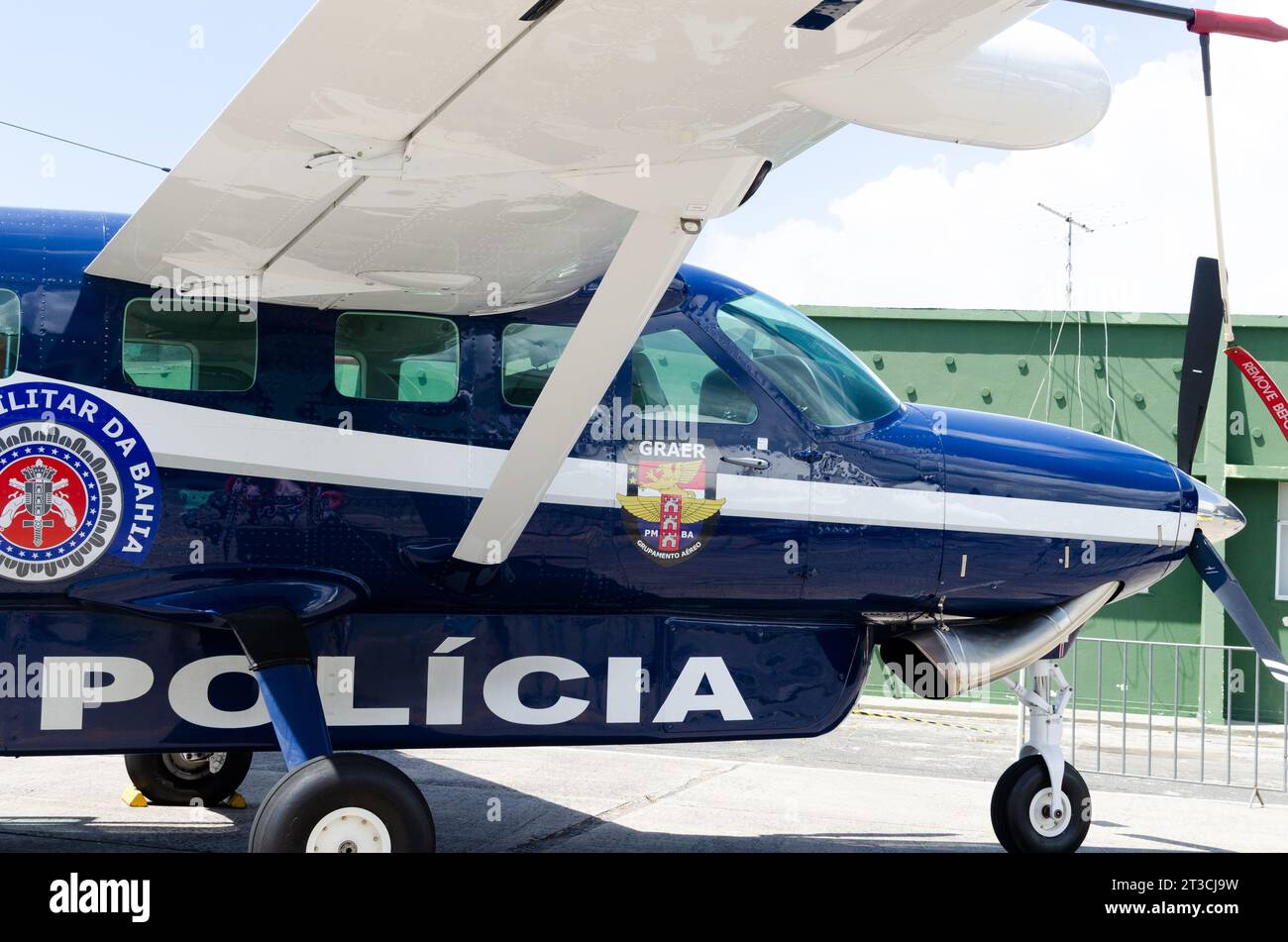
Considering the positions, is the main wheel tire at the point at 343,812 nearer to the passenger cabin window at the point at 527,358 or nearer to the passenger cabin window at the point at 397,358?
the passenger cabin window at the point at 397,358

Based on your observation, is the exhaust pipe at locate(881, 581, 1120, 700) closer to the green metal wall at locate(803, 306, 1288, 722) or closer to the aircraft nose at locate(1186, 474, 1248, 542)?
the aircraft nose at locate(1186, 474, 1248, 542)

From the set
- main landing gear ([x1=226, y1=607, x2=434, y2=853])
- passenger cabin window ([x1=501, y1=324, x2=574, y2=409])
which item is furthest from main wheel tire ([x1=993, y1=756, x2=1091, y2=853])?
passenger cabin window ([x1=501, y1=324, x2=574, y2=409])

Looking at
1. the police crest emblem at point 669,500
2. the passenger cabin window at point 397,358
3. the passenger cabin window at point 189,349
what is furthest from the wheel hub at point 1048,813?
the passenger cabin window at point 189,349

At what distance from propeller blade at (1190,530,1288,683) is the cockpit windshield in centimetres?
202

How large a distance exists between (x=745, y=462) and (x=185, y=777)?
4551 mm

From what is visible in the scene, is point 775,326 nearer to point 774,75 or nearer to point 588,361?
point 588,361

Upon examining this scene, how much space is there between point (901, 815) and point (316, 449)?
17.0 ft

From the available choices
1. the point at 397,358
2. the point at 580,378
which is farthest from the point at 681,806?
the point at 580,378

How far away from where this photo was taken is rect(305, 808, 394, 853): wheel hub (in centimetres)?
502

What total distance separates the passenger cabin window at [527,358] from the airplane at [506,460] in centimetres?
2

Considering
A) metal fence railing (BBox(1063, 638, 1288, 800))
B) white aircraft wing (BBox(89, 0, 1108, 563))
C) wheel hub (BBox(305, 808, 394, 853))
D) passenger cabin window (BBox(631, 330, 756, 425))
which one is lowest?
metal fence railing (BBox(1063, 638, 1288, 800))

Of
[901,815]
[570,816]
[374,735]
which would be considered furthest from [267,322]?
[901,815]

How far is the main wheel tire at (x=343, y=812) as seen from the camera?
4.98 m
